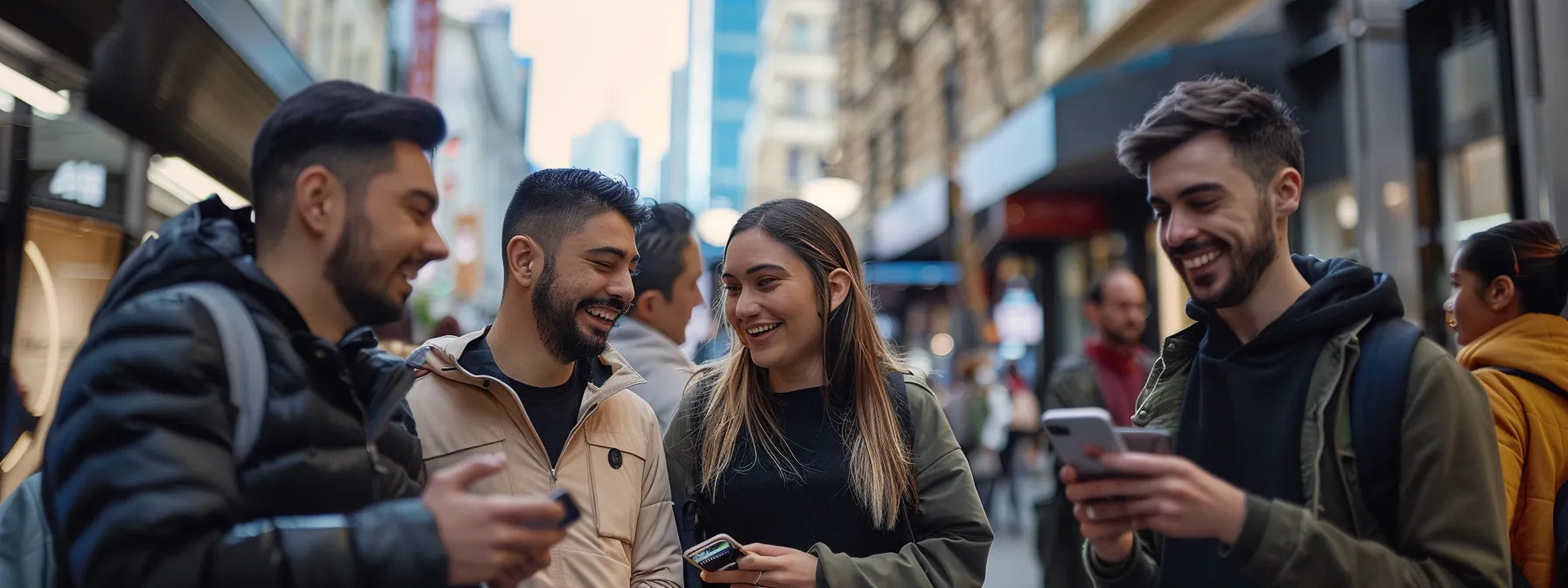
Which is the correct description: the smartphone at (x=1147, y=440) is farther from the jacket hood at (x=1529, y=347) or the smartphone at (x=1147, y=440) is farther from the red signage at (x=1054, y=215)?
the red signage at (x=1054, y=215)

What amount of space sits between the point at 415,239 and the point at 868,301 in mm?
1636

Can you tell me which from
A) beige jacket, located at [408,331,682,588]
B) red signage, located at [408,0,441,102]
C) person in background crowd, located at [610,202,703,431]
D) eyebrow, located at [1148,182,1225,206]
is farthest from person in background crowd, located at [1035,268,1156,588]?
red signage, located at [408,0,441,102]

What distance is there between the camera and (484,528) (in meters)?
1.74

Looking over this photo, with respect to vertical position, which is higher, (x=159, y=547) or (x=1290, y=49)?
(x=1290, y=49)

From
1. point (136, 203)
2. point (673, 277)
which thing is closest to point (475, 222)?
point (136, 203)

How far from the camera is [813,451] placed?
303cm

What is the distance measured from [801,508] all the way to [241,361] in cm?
157

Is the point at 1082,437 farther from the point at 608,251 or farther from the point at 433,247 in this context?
the point at 608,251

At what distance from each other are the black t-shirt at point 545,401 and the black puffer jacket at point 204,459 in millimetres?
926

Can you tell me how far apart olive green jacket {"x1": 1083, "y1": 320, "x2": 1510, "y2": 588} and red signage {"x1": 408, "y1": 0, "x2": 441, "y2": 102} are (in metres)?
28.6

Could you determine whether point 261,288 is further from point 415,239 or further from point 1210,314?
point 1210,314

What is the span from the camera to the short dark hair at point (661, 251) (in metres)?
4.77

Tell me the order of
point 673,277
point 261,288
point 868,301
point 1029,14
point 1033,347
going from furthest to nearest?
1. point 1033,347
2. point 1029,14
3. point 673,277
4. point 868,301
5. point 261,288

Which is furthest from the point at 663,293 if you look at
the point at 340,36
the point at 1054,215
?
the point at 340,36
